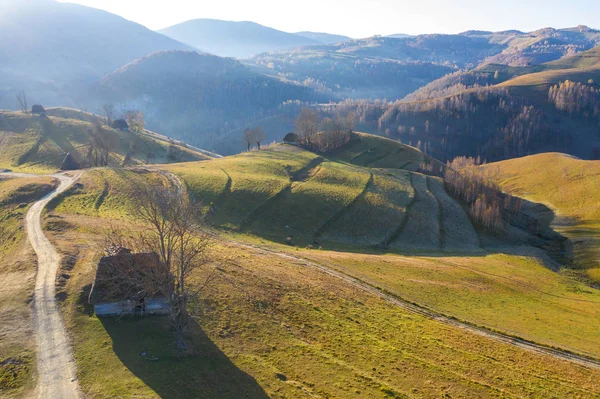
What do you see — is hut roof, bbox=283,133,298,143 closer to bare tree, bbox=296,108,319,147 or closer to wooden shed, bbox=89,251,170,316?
bare tree, bbox=296,108,319,147

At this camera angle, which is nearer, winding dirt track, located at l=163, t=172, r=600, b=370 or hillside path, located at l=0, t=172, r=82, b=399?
hillside path, located at l=0, t=172, r=82, b=399

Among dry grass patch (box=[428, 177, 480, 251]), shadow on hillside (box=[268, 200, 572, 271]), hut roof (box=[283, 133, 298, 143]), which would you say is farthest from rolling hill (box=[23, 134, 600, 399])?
hut roof (box=[283, 133, 298, 143])

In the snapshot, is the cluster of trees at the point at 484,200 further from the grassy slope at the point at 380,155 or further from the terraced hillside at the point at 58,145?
the terraced hillside at the point at 58,145

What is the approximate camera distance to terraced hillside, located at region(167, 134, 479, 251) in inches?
3255

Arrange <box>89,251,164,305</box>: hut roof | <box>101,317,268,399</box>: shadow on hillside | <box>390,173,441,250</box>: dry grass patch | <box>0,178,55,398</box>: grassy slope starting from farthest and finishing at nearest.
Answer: <box>390,173,441,250</box>: dry grass patch
<box>89,251,164,305</box>: hut roof
<box>101,317,268,399</box>: shadow on hillside
<box>0,178,55,398</box>: grassy slope

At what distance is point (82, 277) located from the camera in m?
39.5

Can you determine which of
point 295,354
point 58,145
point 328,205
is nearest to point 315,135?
point 328,205

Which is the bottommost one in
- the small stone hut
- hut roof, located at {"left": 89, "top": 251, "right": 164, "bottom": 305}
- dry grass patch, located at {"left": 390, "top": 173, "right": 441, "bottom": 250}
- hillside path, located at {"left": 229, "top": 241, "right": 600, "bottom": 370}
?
dry grass patch, located at {"left": 390, "top": 173, "right": 441, "bottom": 250}

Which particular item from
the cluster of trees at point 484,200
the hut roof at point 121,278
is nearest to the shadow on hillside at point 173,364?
the hut roof at point 121,278

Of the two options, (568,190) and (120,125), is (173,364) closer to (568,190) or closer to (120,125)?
(568,190)

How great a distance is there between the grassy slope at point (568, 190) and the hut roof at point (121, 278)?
9249cm

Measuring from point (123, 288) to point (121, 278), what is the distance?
3.39 feet

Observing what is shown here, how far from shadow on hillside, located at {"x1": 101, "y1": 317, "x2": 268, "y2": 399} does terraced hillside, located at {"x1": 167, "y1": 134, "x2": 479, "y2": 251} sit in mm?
43302

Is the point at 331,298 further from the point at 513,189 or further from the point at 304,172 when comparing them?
the point at 513,189
